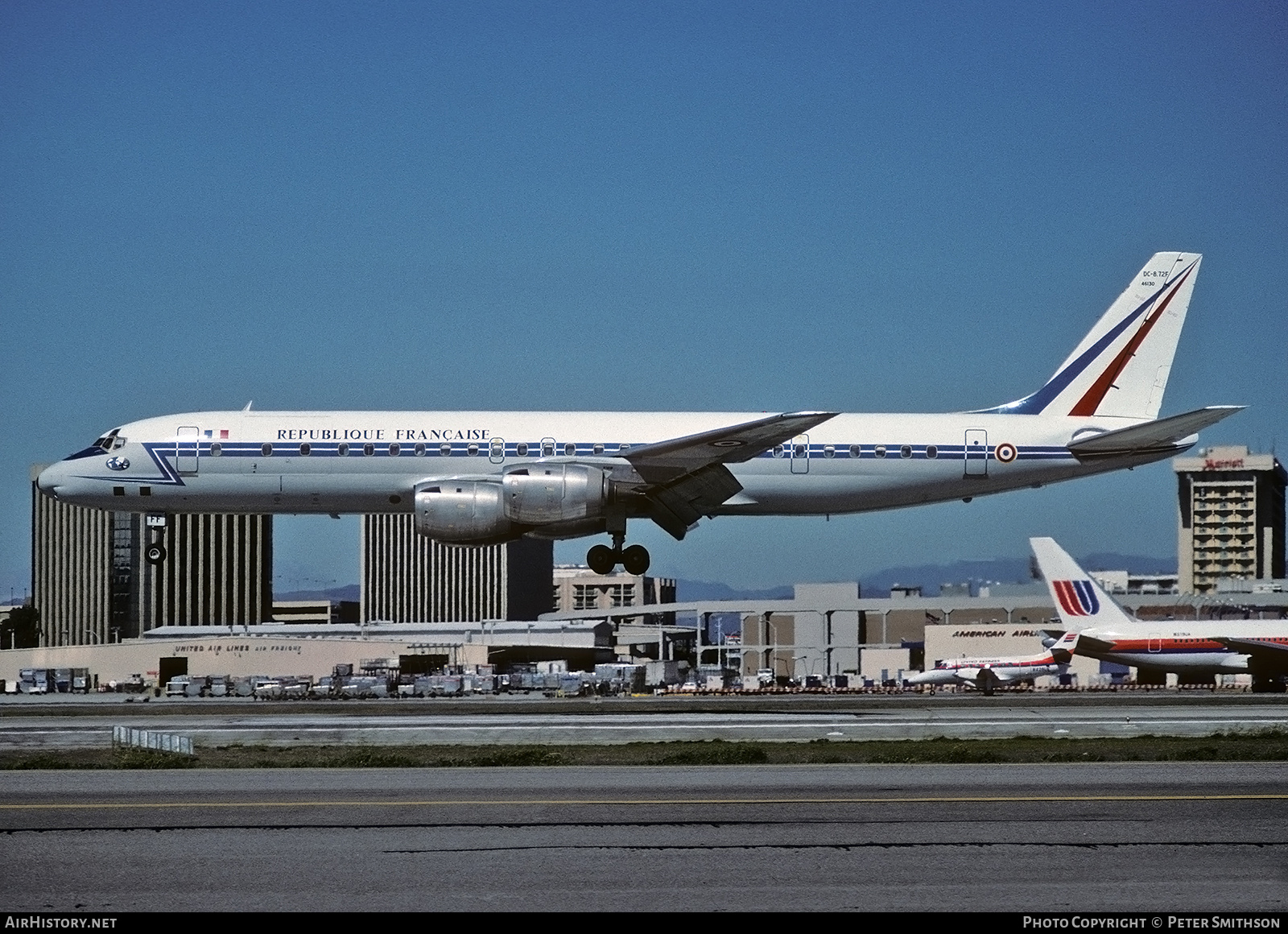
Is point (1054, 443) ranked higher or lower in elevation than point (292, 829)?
Result: higher

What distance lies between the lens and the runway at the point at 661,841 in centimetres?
1289

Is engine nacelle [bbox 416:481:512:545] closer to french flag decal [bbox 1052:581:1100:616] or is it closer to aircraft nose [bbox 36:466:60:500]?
aircraft nose [bbox 36:466:60:500]

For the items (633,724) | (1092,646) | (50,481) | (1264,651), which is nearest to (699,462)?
(633,724)

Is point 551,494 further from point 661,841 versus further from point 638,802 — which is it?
point 661,841

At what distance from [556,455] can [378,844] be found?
24.2m

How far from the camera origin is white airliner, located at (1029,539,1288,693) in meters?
58.7

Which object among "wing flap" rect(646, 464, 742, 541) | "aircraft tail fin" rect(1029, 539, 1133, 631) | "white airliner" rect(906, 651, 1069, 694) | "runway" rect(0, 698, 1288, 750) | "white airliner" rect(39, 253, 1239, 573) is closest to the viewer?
"runway" rect(0, 698, 1288, 750)

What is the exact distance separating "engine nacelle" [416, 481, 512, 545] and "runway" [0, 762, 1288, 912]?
16.3 meters

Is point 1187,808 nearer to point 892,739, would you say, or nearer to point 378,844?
point 378,844

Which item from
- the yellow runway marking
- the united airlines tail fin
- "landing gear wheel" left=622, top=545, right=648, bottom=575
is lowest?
the yellow runway marking

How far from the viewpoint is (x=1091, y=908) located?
40.4ft

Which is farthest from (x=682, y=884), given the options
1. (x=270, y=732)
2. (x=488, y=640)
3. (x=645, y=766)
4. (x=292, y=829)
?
(x=488, y=640)

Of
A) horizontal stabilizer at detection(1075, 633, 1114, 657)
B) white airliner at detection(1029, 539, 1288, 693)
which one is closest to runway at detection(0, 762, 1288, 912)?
white airliner at detection(1029, 539, 1288, 693)
